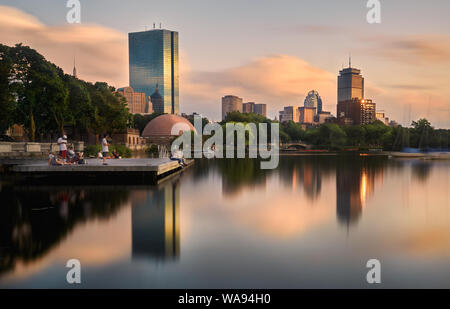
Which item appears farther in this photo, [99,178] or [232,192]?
[99,178]

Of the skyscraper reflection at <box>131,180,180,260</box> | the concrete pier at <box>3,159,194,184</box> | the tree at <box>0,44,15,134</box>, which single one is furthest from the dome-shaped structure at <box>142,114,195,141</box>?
the skyscraper reflection at <box>131,180,180,260</box>

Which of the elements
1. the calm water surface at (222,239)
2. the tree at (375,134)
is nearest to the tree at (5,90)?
the calm water surface at (222,239)

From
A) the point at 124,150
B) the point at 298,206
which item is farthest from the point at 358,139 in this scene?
the point at 298,206

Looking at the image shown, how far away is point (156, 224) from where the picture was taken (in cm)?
1005

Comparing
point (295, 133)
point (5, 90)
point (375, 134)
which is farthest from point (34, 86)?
point (295, 133)

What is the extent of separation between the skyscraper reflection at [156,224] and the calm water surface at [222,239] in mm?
26

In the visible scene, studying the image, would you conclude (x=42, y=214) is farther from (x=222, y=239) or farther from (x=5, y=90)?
(x=5, y=90)

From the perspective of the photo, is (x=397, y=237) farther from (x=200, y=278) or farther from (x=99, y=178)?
(x=99, y=178)

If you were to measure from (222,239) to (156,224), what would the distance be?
92.6 inches

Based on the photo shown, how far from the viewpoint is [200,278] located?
20.0 ft

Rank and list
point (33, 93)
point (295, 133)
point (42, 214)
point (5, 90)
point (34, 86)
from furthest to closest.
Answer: point (295, 133), point (34, 86), point (33, 93), point (5, 90), point (42, 214)

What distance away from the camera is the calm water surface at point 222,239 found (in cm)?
617

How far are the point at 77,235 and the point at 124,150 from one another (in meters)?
35.1

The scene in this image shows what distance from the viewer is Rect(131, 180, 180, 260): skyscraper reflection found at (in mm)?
7637
